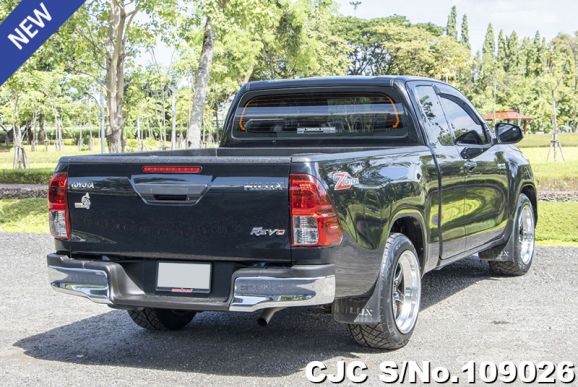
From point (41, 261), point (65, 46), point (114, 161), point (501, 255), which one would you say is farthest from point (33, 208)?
point (114, 161)

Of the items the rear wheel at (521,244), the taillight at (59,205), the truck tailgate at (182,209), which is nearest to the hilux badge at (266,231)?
the truck tailgate at (182,209)

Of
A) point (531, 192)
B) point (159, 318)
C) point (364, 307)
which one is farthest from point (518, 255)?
point (159, 318)

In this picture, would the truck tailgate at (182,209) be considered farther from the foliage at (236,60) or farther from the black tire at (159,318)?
the foliage at (236,60)

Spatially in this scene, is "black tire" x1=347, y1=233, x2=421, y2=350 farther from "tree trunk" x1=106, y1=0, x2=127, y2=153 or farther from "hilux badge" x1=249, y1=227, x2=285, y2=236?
"tree trunk" x1=106, y1=0, x2=127, y2=153

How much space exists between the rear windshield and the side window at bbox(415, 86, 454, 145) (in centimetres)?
26

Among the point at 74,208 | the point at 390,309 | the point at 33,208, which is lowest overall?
the point at 33,208

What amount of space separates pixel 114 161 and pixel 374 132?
2.18 m

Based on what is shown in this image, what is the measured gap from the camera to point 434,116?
6422 mm

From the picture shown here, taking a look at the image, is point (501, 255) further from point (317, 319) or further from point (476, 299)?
point (317, 319)

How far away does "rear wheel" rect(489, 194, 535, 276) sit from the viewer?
25.9ft

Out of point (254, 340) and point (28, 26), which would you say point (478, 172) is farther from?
point (28, 26)

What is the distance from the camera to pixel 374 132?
6203 millimetres

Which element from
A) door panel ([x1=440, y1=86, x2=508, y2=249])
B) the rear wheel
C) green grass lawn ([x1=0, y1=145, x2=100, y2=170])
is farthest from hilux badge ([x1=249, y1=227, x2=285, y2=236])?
green grass lawn ([x1=0, y1=145, x2=100, y2=170])

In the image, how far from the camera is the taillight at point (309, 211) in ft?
14.5
